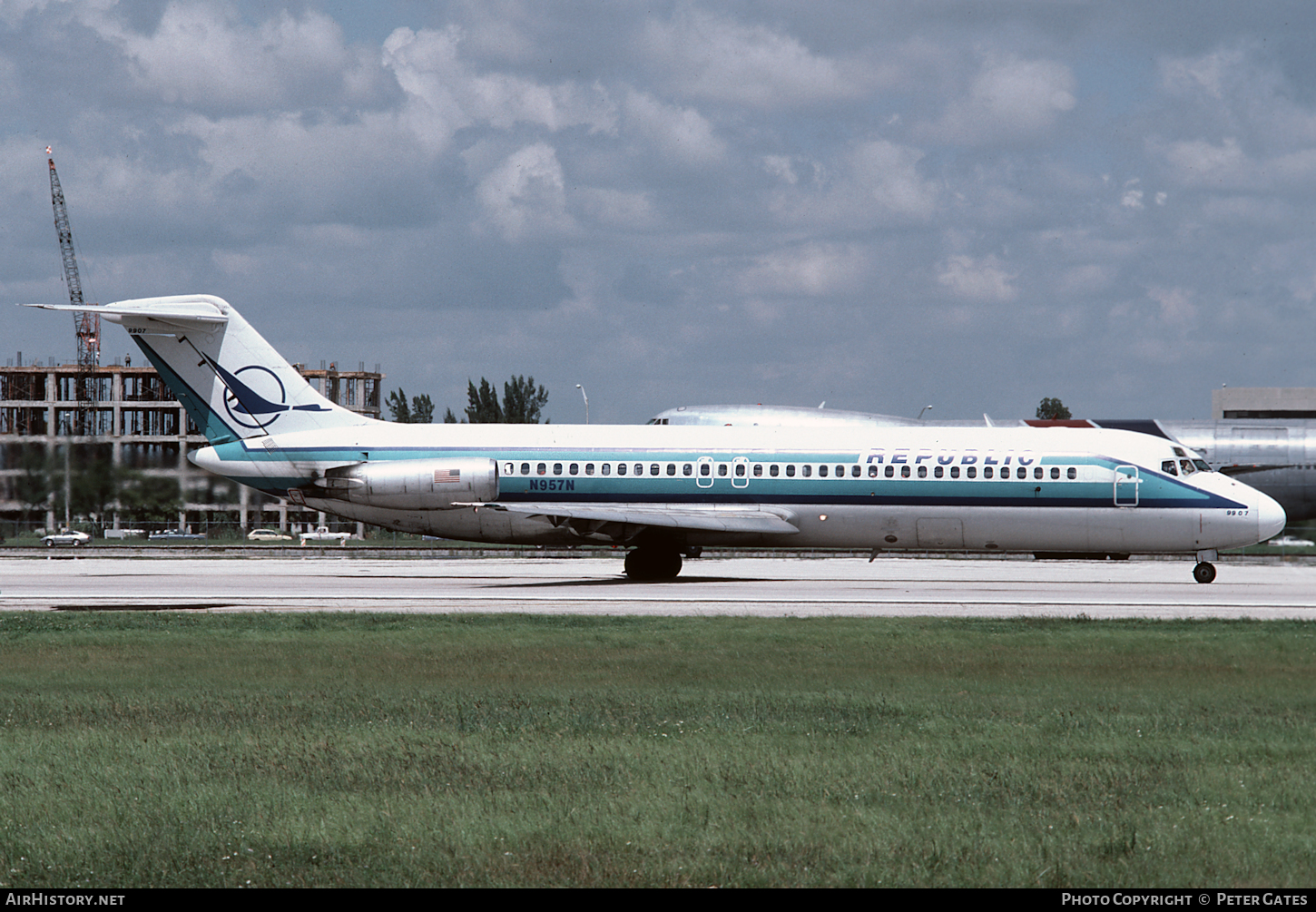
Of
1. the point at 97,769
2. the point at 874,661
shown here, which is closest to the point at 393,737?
the point at 97,769

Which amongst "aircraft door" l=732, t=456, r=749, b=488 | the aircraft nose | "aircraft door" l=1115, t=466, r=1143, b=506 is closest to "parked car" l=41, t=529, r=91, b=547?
"aircraft door" l=732, t=456, r=749, b=488

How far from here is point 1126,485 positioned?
33.8 metres

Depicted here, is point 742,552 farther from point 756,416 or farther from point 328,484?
point 328,484

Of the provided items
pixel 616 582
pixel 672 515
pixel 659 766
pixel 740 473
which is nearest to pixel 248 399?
pixel 616 582

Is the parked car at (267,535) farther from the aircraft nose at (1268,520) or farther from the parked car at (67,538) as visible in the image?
the aircraft nose at (1268,520)

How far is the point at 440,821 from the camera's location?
9109 mm

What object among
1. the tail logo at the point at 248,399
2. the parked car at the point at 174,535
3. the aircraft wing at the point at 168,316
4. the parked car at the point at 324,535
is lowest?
the parked car at the point at 324,535

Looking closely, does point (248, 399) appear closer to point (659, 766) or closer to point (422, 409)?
point (659, 766)

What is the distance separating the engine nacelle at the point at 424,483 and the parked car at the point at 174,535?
123 feet

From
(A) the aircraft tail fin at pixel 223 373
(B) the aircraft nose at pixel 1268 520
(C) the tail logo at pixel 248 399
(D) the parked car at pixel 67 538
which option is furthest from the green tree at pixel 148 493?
(B) the aircraft nose at pixel 1268 520

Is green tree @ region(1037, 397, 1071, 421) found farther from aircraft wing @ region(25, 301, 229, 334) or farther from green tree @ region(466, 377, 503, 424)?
aircraft wing @ region(25, 301, 229, 334)

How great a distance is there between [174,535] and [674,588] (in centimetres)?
4754

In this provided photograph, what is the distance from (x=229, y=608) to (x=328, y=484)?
9552mm

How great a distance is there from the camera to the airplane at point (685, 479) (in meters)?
33.8
